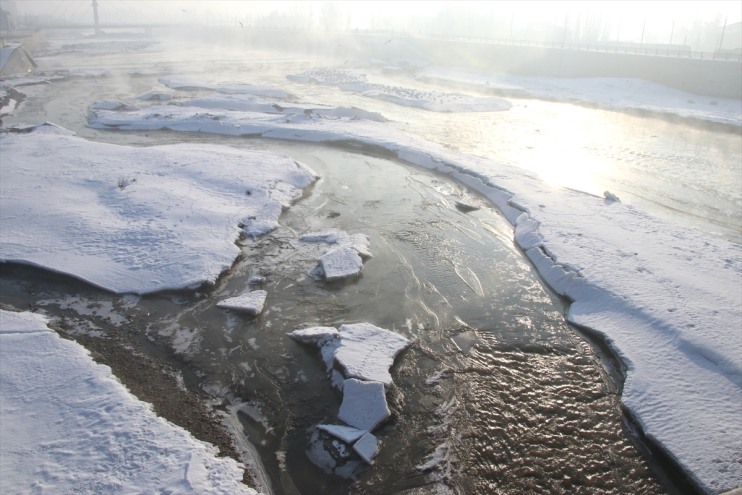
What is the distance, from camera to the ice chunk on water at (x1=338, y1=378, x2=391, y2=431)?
5.02 m

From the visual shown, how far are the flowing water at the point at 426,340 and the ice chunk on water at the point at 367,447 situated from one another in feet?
0.37

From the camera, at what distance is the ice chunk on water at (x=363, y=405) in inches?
198

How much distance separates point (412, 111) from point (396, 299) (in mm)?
15810

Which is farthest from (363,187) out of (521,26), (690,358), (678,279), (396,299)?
(521,26)

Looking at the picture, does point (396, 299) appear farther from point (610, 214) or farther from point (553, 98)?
point (553, 98)

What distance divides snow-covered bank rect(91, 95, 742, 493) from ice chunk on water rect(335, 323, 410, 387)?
8.74 ft

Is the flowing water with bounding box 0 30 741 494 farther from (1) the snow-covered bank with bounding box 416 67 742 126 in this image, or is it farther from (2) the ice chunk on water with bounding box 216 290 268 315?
(1) the snow-covered bank with bounding box 416 67 742 126

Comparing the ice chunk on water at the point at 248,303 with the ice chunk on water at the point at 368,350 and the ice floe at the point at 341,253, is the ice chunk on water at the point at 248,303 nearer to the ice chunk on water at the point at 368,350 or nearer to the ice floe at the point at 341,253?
the ice floe at the point at 341,253

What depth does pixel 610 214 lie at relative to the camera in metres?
9.85

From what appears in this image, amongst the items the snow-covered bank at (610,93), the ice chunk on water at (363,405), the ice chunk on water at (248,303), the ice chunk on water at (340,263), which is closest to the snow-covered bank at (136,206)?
the ice chunk on water at (248,303)

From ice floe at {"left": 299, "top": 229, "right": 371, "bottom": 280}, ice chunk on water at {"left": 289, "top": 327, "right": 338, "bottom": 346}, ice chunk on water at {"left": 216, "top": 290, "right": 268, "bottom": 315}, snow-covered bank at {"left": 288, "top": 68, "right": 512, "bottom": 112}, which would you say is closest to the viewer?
ice chunk on water at {"left": 289, "top": 327, "right": 338, "bottom": 346}

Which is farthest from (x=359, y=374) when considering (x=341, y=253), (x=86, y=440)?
(x=341, y=253)

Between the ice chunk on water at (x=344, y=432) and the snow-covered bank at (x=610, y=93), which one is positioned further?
the snow-covered bank at (x=610, y=93)

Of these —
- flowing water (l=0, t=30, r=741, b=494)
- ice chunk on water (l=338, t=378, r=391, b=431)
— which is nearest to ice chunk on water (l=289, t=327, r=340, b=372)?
flowing water (l=0, t=30, r=741, b=494)
